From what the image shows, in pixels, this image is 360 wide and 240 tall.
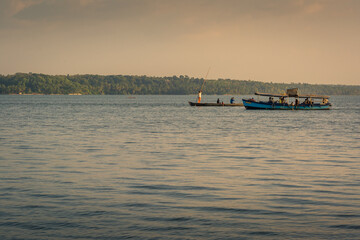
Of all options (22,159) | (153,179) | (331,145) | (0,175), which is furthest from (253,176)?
(331,145)

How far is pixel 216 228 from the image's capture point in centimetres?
1288

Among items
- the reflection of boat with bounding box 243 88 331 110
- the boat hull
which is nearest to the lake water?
the reflection of boat with bounding box 243 88 331 110

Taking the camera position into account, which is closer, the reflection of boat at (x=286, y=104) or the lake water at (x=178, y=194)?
the lake water at (x=178, y=194)

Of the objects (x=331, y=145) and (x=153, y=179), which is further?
(x=331, y=145)

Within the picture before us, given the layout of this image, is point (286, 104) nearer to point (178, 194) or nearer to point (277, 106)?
point (277, 106)

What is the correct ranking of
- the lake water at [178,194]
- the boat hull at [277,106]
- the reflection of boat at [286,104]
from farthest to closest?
the boat hull at [277,106]
the reflection of boat at [286,104]
the lake water at [178,194]

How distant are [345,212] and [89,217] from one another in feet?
23.5

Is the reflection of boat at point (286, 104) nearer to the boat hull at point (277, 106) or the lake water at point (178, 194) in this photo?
the boat hull at point (277, 106)

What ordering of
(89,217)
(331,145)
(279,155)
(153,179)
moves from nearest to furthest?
1. (89,217)
2. (153,179)
3. (279,155)
4. (331,145)

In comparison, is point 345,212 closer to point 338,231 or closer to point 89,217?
point 338,231

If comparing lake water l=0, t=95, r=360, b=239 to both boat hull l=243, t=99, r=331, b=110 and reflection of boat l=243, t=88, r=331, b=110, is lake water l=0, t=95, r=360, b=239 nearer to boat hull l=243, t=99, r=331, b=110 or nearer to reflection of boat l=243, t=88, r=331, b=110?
reflection of boat l=243, t=88, r=331, b=110

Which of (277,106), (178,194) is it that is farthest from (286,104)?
(178,194)

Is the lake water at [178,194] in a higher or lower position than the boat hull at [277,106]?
lower

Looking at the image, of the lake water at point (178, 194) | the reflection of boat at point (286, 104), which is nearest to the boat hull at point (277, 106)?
the reflection of boat at point (286, 104)
